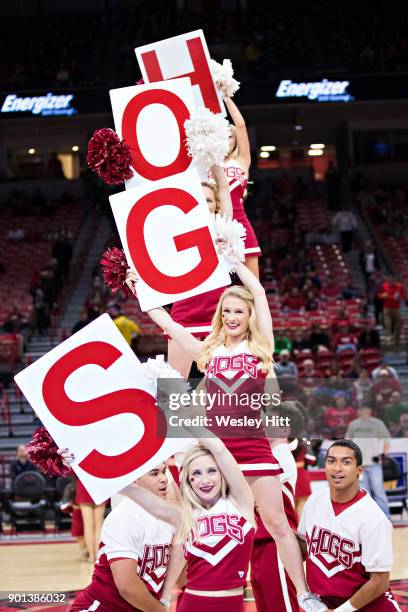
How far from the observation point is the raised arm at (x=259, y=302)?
175 inches

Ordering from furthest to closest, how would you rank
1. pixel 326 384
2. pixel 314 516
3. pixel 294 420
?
pixel 326 384 < pixel 294 420 < pixel 314 516

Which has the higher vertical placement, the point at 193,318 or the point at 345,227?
the point at 345,227

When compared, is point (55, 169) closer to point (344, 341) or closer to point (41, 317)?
point (41, 317)

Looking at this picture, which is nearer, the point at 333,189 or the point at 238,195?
the point at 238,195

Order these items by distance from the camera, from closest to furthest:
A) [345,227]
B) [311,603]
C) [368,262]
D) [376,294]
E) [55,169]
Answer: [311,603]
[376,294]
[368,262]
[345,227]
[55,169]

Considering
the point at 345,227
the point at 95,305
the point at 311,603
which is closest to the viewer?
the point at 311,603

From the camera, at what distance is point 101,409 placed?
13.2 feet

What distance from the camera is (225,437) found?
4.34 metres

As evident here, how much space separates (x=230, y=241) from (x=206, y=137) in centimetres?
43

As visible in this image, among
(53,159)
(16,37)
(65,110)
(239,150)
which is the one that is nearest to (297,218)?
(65,110)

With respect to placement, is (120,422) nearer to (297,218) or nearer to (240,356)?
(240,356)

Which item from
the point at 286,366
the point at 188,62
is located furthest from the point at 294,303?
the point at 188,62

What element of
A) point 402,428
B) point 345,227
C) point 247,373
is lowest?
point 402,428

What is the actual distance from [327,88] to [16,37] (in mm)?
8489
